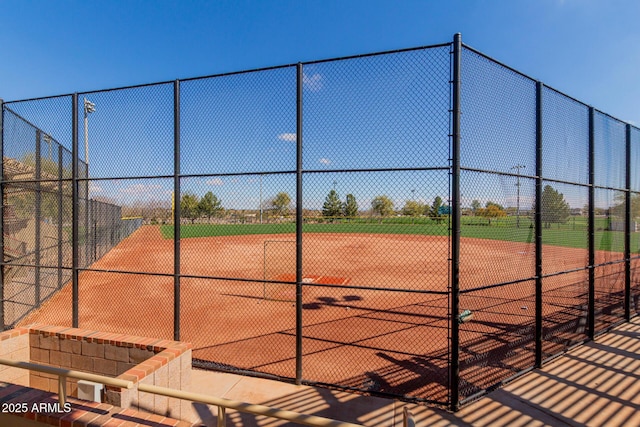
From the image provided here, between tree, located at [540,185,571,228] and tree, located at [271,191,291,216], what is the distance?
4.18 m

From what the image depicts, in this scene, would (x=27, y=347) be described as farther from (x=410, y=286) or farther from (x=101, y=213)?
(x=101, y=213)

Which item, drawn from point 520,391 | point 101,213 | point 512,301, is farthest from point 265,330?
point 101,213

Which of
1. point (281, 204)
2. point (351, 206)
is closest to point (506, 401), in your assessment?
point (351, 206)

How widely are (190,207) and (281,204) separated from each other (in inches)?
70.4

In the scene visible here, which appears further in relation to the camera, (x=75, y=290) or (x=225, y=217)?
(x=225, y=217)

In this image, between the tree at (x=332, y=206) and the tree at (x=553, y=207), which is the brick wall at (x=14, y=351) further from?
the tree at (x=553, y=207)

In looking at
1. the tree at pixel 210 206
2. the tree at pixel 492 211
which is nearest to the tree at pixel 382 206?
the tree at pixel 492 211

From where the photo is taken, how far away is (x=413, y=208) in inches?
175

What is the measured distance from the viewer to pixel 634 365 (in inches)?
192

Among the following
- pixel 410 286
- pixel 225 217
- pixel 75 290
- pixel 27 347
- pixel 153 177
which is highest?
pixel 153 177

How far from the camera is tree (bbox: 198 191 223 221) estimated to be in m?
5.55

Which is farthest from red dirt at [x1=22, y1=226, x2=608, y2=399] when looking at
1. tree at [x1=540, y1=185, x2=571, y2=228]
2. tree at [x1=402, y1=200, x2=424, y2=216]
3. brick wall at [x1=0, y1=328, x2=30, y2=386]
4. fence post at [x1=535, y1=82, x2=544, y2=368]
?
brick wall at [x1=0, y1=328, x2=30, y2=386]

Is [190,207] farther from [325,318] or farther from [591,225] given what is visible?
[591,225]

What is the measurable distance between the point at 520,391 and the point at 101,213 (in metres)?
16.3
